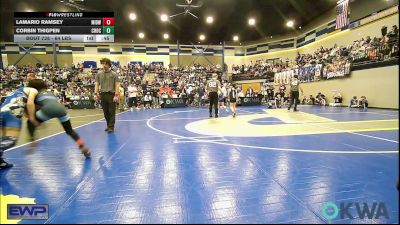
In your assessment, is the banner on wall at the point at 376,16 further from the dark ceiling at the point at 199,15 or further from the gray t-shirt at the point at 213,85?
the gray t-shirt at the point at 213,85

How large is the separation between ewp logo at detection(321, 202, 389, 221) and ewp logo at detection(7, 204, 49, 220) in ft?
7.29

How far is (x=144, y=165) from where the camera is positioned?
3402 mm

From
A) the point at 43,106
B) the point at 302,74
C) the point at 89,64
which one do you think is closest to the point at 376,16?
the point at 302,74

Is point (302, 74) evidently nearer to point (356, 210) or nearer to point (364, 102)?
point (364, 102)

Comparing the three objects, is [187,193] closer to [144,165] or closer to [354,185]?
[144,165]

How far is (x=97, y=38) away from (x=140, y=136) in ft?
15.2

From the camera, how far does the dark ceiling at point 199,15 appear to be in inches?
679

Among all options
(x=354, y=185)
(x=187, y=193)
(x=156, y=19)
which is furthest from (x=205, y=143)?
(x=156, y=19)

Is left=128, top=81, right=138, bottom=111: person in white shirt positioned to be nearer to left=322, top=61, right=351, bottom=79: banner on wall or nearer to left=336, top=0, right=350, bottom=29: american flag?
left=336, top=0, right=350, bottom=29: american flag

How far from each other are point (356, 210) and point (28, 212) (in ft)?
8.73

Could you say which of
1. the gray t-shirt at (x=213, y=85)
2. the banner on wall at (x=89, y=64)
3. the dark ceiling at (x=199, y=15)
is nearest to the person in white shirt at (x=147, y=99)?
the dark ceiling at (x=199, y=15)

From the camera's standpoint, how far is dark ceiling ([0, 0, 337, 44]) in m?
17.2

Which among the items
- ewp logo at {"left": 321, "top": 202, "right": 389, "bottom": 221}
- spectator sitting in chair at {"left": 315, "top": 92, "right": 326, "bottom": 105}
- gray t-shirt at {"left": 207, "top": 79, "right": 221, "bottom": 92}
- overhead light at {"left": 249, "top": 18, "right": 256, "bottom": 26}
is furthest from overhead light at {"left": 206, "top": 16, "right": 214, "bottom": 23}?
ewp logo at {"left": 321, "top": 202, "right": 389, "bottom": 221}
